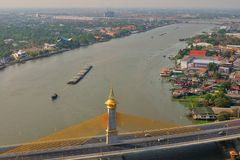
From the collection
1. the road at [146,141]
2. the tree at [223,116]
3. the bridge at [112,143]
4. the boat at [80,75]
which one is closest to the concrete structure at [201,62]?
the boat at [80,75]

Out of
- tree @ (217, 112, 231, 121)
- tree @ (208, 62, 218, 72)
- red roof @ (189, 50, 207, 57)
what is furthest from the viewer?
red roof @ (189, 50, 207, 57)

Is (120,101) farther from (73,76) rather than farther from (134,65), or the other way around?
(134,65)

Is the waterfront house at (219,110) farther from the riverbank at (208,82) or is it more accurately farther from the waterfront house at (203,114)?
the waterfront house at (203,114)

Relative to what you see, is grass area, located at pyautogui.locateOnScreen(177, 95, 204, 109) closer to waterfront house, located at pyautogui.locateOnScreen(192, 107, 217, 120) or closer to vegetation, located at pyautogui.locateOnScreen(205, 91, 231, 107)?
vegetation, located at pyautogui.locateOnScreen(205, 91, 231, 107)

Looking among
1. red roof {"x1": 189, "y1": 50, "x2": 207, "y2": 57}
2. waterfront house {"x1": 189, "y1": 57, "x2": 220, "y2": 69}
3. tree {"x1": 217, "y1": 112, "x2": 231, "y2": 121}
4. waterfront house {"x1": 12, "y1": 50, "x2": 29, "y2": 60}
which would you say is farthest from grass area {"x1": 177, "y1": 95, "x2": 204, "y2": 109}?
waterfront house {"x1": 12, "y1": 50, "x2": 29, "y2": 60}

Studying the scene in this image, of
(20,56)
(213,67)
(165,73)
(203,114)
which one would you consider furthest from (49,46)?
(203,114)

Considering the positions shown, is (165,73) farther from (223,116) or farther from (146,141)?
(146,141)

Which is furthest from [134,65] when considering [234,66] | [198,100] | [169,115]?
[169,115]
